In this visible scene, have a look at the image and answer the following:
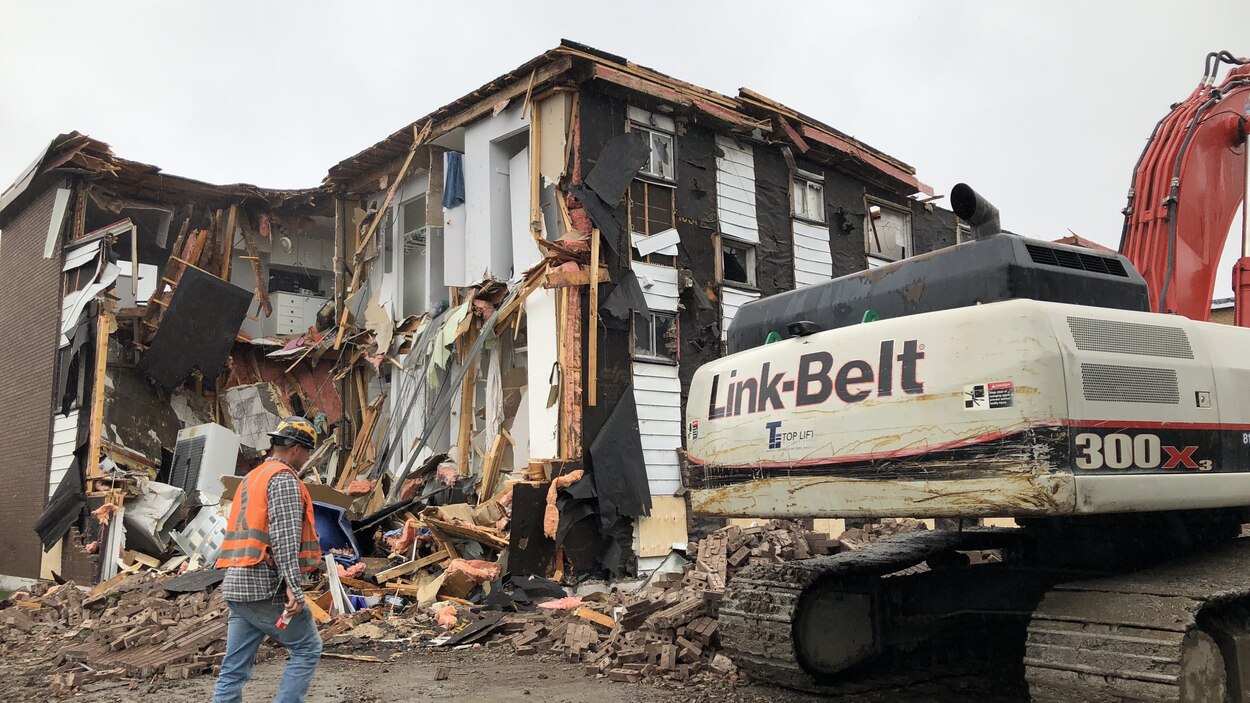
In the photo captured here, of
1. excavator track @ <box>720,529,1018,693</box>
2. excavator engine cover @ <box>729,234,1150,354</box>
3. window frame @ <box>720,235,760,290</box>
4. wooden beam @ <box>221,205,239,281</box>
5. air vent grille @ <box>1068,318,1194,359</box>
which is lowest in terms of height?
excavator track @ <box>720,529,1018,693</box>

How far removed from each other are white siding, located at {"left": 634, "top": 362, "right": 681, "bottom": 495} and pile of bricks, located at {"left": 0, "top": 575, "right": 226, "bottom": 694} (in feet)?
20.1

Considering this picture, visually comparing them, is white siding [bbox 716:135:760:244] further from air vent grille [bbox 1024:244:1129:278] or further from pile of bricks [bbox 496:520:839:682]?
air vent grille [bbox 1024:244:1129:278]

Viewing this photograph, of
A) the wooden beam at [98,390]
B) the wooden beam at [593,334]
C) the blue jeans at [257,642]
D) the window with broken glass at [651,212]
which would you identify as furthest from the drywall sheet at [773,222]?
the blue jeans at [257,642]

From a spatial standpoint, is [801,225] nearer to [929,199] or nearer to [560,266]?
[929,199]

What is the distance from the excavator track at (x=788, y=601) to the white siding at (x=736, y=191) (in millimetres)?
9215

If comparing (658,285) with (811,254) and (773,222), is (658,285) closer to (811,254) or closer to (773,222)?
(773,222)

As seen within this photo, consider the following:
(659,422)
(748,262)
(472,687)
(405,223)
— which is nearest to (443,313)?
(405,223)

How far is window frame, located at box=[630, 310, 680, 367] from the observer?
568 inches

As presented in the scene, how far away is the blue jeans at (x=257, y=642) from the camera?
521cm

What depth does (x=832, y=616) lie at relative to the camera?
6.95 m

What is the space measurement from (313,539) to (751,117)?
1248cm

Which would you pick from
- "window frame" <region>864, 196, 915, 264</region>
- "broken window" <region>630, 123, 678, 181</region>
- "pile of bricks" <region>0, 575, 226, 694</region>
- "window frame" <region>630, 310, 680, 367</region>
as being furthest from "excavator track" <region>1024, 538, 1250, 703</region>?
"window frame" <region>864, 196, 915, 264</region>

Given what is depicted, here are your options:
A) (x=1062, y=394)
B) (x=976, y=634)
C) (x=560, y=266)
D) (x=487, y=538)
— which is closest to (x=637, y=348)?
(x=560, y=266)

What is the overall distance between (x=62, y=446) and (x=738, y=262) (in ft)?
39.3
